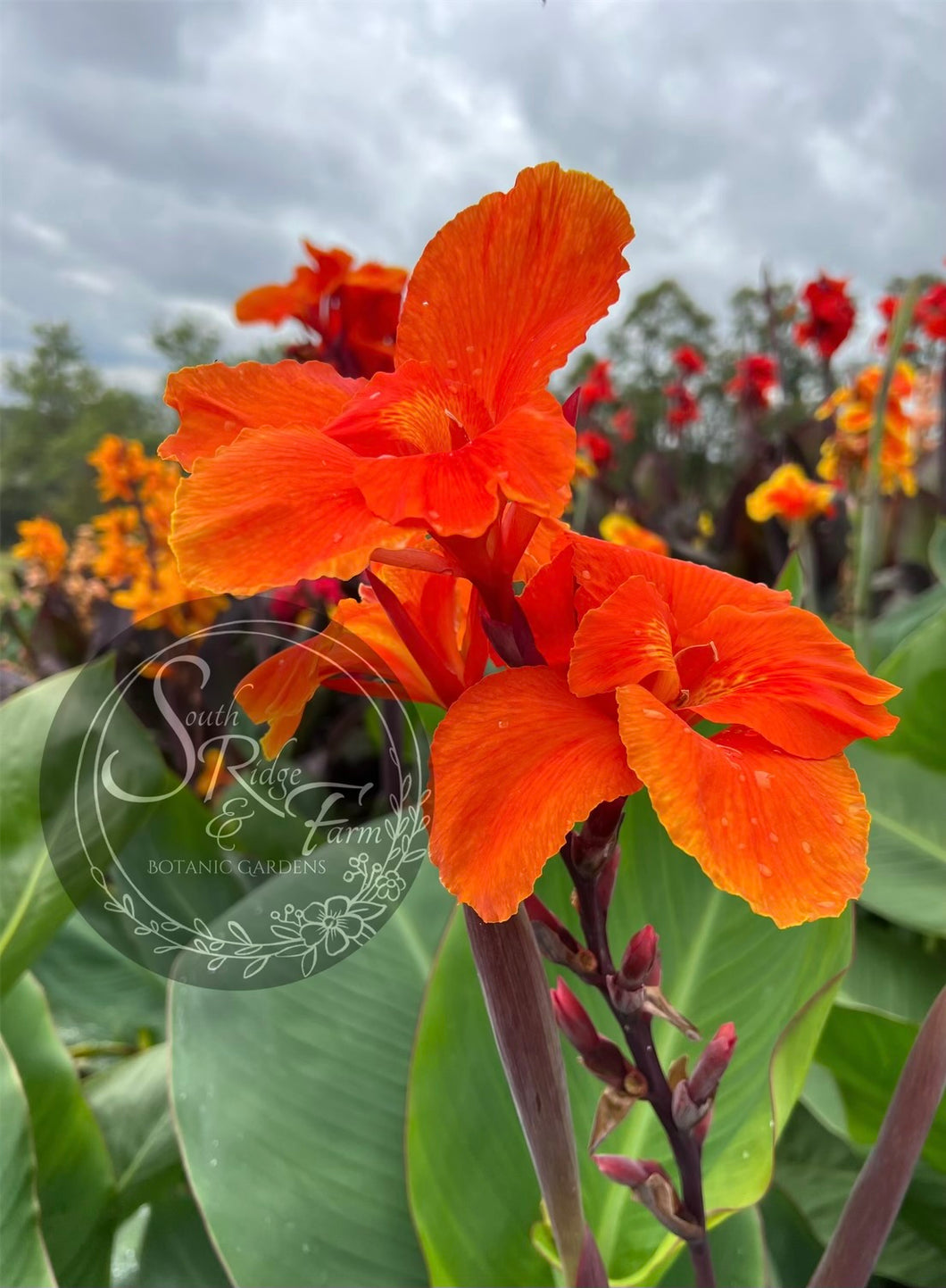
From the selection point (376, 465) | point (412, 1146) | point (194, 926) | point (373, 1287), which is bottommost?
point (373, 1287)

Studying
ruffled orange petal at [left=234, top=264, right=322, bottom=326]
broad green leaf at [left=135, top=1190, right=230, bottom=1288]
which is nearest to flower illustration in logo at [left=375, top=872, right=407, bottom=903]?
broad green leaf at [left=135, top=1190, right=230, bottom=1288]

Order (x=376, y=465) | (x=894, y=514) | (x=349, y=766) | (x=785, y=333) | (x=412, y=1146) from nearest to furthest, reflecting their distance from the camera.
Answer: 1. (x=376, y=465)
2. (x=412, y=1146)
3. (x=349, y=766)
4. (x=894, y=514)
5. (x=785, y=333)

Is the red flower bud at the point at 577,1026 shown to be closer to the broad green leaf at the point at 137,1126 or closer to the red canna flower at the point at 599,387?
the broad green leaf at the point at 137,1126

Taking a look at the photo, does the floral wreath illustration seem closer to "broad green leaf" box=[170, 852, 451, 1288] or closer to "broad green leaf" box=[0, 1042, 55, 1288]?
"broad green leaf" box=[170, 852, 451, 1288]

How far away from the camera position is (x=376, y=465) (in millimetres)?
257

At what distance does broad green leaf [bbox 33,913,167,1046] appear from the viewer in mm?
997

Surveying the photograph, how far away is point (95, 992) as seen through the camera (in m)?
1.01

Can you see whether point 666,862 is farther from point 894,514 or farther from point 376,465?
point 894,514

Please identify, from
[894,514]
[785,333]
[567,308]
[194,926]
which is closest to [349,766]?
[194,926]

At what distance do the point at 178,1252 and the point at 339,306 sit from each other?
0.89 metres

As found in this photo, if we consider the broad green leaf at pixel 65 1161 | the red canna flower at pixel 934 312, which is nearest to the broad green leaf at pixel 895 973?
the broad green leaf at pixel 65 1161

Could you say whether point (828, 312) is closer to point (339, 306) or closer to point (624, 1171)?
point (339, 306)

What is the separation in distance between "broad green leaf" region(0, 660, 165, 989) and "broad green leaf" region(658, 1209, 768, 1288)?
1.55 ft

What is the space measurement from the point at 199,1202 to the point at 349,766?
1094 mm
